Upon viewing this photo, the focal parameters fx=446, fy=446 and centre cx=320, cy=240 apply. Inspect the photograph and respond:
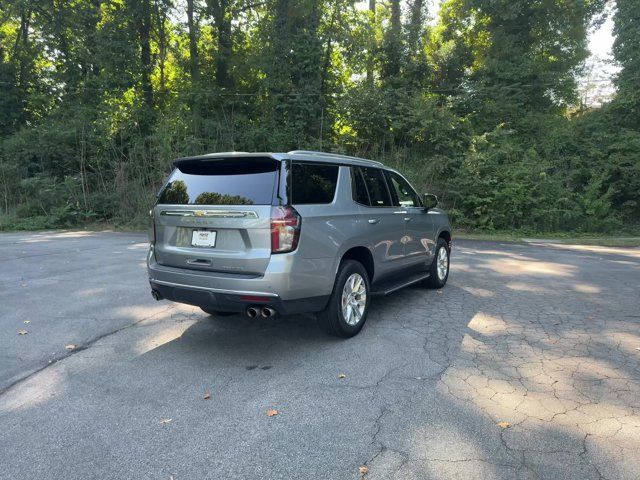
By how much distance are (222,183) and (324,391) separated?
2.16 metres

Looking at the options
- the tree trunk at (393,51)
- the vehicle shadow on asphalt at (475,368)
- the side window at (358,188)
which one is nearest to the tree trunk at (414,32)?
the tree trunk at (393,51)

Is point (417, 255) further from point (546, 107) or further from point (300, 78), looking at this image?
point (546, 107)

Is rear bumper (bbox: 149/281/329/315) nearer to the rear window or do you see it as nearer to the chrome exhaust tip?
the chrome exhaust tip

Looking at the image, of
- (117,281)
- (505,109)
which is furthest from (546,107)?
(117,281)

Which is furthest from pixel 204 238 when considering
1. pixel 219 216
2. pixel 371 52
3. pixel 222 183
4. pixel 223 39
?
pixel 223 39

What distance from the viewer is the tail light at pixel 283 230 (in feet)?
13.0

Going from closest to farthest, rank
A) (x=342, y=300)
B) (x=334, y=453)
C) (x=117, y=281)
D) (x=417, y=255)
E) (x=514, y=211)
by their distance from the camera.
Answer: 1. (x=334, y=453)
2. (x=342, y=300)
3. (x=417, y=255)
4. (x=117, y=281)
5. (x=514, y=211)

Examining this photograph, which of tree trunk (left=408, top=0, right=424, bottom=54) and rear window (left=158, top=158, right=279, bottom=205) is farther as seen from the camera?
tree trunk (left=408, top=0, right=424, bottom=54)

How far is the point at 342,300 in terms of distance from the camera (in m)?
4.57

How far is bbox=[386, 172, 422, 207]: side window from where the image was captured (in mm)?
5984

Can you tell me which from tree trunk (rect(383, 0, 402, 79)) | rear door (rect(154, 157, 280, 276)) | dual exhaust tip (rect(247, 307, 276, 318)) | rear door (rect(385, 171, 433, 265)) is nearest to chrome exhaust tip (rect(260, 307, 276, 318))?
dual exhaust tip (rect(247, 307, 276, 318))

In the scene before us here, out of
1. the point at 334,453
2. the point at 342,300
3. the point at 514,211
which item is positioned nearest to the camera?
the point at 334,453

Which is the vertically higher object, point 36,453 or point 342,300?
point 342,300

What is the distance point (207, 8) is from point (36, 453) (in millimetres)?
25980
